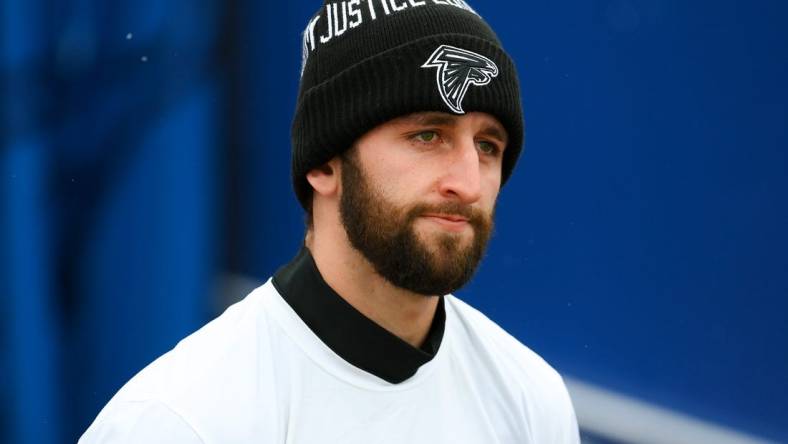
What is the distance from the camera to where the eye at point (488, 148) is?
91.0 inches

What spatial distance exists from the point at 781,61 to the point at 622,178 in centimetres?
63

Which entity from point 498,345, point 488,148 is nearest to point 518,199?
point 498,345

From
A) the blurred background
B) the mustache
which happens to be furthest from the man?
the blurred background

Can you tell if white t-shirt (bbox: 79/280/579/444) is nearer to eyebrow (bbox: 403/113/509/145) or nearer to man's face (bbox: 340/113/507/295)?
man's face (bbox: 340/113/507/295)

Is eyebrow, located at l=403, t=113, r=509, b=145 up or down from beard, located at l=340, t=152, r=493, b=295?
up

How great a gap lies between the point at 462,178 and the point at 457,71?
0.23m

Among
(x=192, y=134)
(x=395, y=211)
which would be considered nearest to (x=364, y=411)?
(x=395, y=211)

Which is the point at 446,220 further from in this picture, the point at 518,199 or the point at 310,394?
the point at 518,199

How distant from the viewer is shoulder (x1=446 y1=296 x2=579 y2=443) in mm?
2359

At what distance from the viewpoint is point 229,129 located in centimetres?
479

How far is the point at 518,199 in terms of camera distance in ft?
12.2

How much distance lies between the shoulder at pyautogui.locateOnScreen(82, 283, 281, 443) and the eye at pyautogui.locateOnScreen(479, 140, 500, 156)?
0.55 meters

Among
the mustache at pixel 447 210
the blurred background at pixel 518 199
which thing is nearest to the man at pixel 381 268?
→ the mustache at pixel 447 210

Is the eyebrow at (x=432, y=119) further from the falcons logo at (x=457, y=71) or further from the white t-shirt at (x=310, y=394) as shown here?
the white t-shirt at (x=310, y=394)
